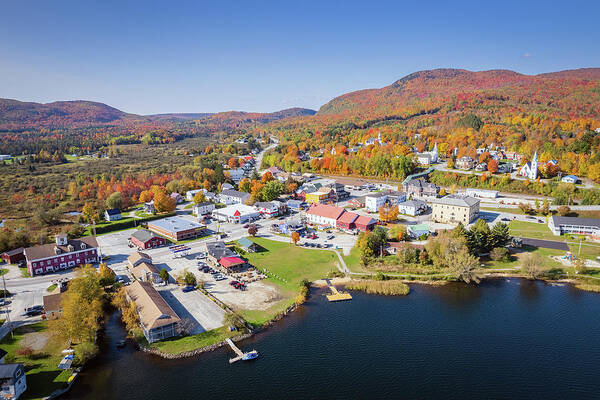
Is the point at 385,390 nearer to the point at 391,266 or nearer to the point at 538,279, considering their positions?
the point at 391,266

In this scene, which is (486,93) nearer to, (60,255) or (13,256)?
(60,255)

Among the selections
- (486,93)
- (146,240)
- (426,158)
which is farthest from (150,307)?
(486,93)

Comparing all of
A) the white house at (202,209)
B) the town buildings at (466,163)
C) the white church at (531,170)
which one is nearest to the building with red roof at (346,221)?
the white house at (202,209)

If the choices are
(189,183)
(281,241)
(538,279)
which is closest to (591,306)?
(538,279)

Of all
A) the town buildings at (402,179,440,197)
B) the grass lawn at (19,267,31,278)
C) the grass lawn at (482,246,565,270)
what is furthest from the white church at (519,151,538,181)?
the grass lawn at (19,267,31,278)

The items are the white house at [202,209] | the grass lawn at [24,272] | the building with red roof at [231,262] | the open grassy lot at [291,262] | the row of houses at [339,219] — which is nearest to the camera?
the open grassy lot at [291,262]

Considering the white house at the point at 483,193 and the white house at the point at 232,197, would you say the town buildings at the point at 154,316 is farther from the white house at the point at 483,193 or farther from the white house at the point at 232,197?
the white house at the point at 483,193

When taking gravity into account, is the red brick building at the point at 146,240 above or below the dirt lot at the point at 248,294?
above

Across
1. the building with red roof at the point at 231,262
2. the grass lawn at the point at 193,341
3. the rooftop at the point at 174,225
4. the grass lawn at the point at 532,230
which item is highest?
the rooftop at the point at 174,225
